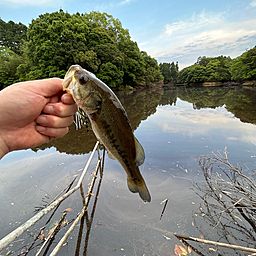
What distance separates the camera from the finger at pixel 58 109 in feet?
6.67

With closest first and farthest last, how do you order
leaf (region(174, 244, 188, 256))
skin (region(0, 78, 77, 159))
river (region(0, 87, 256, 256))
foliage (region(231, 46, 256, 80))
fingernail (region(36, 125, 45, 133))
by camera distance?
skin (region(0, 78, 77, 159))
fingernail (region(36, 125, 45, 133))
leaf (region(174, 244, 188, 256))
river (region(0, 87, 256, 256))
foliage (region(231, 46, 256, 80))

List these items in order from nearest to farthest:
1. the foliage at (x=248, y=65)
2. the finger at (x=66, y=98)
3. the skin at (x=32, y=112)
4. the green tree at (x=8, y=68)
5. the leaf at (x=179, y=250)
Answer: the skin at (x=32, y=112) → the finger at (x=66, y=98) → the leaf at (x=179, y=250) → the green tree at (x=8, y=68) → the foliage at (x=248, y=65)

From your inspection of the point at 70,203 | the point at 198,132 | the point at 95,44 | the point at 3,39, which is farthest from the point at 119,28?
the point at 70,203

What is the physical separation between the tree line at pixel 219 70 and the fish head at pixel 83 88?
186 ft

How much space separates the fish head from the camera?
1.60 meters

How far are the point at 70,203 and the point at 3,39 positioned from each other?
63487 millimetres

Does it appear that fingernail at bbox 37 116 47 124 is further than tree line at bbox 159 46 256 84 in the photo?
No

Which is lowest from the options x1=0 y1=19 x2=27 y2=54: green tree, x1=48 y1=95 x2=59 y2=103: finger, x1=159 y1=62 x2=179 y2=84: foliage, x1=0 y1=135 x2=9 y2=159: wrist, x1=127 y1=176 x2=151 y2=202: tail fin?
x1=127 y1=176 x2=151 y2=202: tail fin

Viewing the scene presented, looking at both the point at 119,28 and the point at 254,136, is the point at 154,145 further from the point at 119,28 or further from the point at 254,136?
the point at 119,28

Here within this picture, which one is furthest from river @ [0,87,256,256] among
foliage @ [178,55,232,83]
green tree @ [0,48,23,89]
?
foliage @ [178,55,232,83]

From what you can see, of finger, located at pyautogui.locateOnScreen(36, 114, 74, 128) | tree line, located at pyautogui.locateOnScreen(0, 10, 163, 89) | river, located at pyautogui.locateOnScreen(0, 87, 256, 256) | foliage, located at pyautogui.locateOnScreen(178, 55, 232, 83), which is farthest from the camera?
foliage, located at pyautogui.locateOnScreen(178, 55, 232, 83)

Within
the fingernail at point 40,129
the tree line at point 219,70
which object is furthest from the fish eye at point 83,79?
the tree line at point 219,70

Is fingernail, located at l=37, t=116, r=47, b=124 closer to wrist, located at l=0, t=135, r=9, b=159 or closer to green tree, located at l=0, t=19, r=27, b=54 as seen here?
wrist, located at l=0, t=135, r=9, b=159

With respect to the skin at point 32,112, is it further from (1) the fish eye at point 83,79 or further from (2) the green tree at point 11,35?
(2) the green tree at point 11,35
